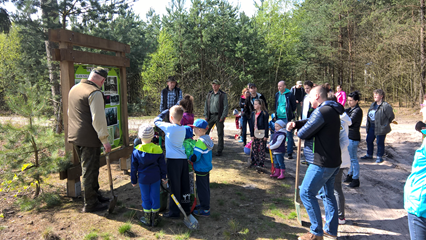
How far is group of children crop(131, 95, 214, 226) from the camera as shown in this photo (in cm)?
366

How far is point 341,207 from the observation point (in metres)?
3.99

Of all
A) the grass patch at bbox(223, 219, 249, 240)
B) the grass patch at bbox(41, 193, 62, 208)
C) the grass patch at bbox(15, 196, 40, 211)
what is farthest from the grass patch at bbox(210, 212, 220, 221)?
the grass patch at bbox(15, 196, 40, 211)

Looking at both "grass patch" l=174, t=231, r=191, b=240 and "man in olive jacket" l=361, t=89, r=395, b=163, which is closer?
"grass patch" l=174, t=231, r=191, b=240

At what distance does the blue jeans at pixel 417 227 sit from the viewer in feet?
7.05

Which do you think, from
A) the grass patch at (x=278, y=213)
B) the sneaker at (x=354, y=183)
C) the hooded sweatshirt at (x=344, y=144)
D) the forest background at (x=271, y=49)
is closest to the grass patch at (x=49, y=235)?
the grass patch at (x=278, y=213)

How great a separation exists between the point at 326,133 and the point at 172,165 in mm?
2078

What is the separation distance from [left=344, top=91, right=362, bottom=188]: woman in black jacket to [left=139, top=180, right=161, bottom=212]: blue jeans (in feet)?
12.7

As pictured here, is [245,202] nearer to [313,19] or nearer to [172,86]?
[172,86]

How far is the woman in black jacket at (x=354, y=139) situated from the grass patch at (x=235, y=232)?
9.59 ft

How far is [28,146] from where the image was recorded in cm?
434

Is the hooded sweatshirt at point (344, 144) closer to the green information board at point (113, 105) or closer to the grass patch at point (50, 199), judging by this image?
the green information board at point (113, 105)

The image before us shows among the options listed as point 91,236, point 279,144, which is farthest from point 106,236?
point 279,144

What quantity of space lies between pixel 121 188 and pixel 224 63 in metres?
16.4

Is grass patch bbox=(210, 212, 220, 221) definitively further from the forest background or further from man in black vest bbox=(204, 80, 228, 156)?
the forest background
